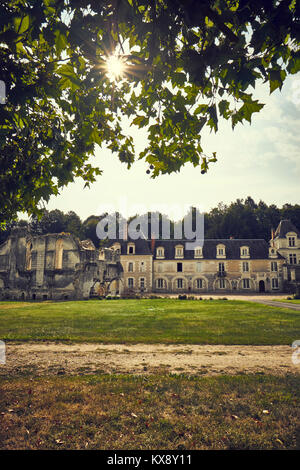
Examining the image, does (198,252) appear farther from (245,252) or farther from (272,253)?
(272,253)

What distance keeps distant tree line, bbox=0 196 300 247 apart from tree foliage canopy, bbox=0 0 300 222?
50505mm

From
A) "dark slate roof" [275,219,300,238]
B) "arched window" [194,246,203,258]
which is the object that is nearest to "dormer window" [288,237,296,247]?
"dark slate roof" [275,219,300,238]

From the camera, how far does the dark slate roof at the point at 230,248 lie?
4172cm

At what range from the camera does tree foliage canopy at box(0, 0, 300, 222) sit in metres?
3.01

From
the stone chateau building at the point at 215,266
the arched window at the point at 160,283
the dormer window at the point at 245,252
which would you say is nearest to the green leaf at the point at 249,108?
the stone chateau building at the point at 215,266

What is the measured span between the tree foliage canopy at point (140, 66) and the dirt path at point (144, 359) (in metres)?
3.85

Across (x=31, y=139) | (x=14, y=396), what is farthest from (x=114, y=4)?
(x=14, y=396)

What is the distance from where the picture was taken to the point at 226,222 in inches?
2339

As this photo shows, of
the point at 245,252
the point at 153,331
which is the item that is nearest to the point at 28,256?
the point at 153,331

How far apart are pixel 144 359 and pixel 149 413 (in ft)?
9.20

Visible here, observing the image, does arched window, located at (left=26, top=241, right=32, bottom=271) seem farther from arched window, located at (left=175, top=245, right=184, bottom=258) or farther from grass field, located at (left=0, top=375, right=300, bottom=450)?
grass field, located at (left=0, top=375, right=300, bottom=450)

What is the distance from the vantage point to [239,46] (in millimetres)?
3174

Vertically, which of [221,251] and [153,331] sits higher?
[221,251]

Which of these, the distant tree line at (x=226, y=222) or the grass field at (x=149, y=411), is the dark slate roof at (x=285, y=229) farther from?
the grass field at (x=149, y=411)
